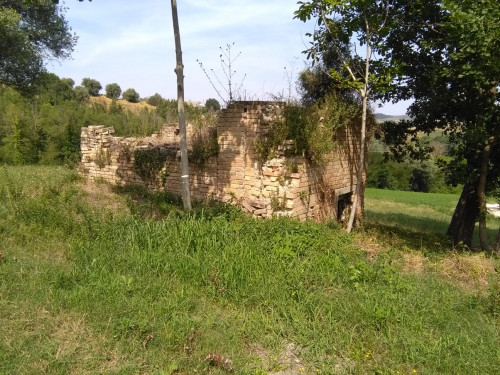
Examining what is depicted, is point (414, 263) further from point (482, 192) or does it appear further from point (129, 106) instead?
point (129, 106)

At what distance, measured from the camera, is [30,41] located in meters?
14.1

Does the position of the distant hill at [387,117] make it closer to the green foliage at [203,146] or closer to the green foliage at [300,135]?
the green foliage at [300,135]

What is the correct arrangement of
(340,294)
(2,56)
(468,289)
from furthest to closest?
(2,56), (468,289), (340,294)

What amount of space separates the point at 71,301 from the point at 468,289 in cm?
531

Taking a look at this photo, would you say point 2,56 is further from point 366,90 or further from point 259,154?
point 366,90

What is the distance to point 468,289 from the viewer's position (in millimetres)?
5496

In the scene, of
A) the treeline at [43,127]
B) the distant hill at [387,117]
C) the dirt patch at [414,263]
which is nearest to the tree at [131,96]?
the treeline at [43,127]

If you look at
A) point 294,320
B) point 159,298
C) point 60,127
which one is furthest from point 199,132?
point 60,127

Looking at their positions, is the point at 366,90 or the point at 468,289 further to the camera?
the point at 366,90

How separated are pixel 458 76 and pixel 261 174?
4.04 meters

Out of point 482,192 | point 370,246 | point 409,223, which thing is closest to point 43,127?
point 409,223

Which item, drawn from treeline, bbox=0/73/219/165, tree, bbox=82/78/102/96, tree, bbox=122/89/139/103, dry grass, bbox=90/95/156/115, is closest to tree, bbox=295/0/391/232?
treeline, bbox=0/73/219/165

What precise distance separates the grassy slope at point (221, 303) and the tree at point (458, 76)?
333 centimetres

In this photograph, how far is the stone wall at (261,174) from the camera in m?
7.36
